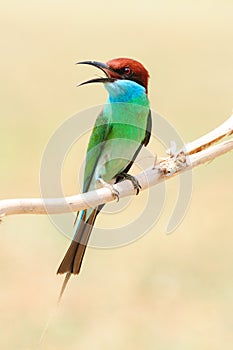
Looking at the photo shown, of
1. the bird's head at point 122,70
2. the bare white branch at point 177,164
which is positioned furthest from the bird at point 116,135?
the bare white branch at point 177,164

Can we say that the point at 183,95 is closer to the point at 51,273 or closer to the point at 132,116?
the point at 51,273

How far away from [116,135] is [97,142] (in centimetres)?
5

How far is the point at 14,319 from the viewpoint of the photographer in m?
2.88

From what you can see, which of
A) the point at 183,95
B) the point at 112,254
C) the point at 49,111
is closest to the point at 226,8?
the point at 183,95

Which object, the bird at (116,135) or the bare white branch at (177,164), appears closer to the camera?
the bare white branch at (177,164)

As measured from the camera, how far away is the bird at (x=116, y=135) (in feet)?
6.19

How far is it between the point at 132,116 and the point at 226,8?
14.5ft

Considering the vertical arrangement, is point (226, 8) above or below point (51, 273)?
above

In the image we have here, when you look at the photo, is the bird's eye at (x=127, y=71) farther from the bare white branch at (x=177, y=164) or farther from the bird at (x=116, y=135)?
the bare white branch at (x=177, y=164)

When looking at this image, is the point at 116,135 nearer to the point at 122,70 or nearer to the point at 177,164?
the point at 122,70

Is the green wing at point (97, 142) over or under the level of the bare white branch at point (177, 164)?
over

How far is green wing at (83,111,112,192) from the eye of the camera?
6.45ft

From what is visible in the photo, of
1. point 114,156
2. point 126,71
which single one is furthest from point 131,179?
point 126,71

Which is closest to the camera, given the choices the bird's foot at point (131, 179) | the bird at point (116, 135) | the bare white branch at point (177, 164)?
the bare white branch at point (177, 164)
